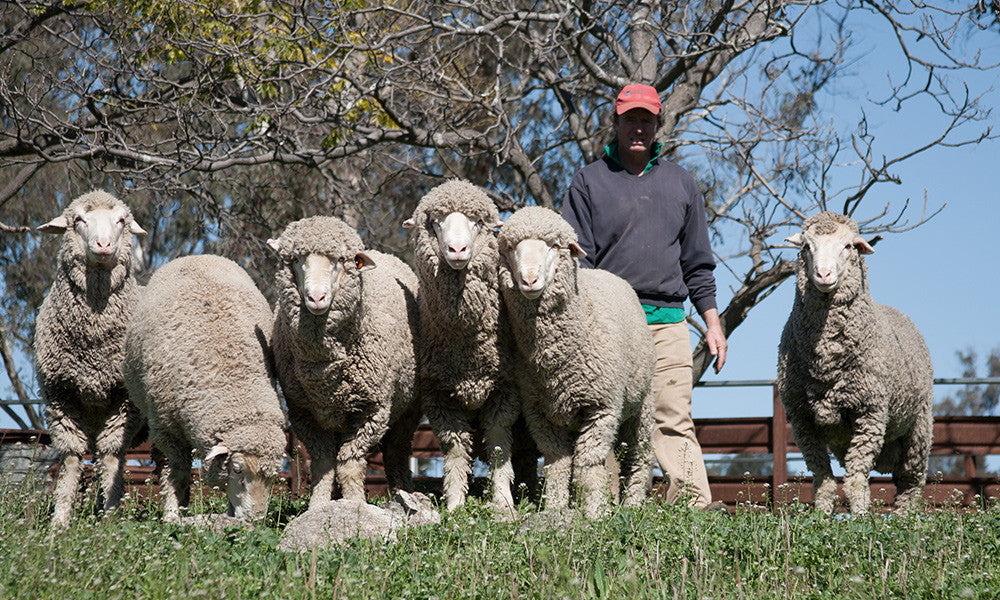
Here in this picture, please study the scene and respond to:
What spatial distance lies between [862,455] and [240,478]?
13.4 feet

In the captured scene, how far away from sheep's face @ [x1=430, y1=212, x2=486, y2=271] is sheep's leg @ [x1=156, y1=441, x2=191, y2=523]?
2.25 m

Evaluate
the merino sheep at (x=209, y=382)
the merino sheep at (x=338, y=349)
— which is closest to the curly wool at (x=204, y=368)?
the merino sheep at (x=209, y=382)

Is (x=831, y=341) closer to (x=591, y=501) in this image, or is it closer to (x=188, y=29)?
(x=591, y=501)

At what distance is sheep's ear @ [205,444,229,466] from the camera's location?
19.3ft

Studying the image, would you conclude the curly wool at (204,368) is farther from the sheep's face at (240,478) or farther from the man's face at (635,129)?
the man's face at (635,129)

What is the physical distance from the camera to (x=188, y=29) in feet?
38.8

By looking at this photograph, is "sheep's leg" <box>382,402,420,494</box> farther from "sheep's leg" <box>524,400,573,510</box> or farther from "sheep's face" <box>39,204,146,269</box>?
"sheep's face" <box>39,204,146,269</box>

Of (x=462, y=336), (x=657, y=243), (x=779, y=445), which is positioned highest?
(x=657, y=243)

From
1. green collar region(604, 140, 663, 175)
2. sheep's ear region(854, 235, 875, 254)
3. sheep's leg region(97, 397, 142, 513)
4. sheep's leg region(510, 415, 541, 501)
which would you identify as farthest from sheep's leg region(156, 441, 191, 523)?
sheep's ear region(854, 235, 875, 254)

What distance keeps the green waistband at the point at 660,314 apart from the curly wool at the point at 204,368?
270cm

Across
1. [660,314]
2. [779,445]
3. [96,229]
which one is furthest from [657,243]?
[779,445]

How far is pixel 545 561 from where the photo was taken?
161 inches

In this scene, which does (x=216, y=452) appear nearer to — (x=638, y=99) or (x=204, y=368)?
(x=204, y=368)

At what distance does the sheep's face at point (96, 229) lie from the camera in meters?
6.87
